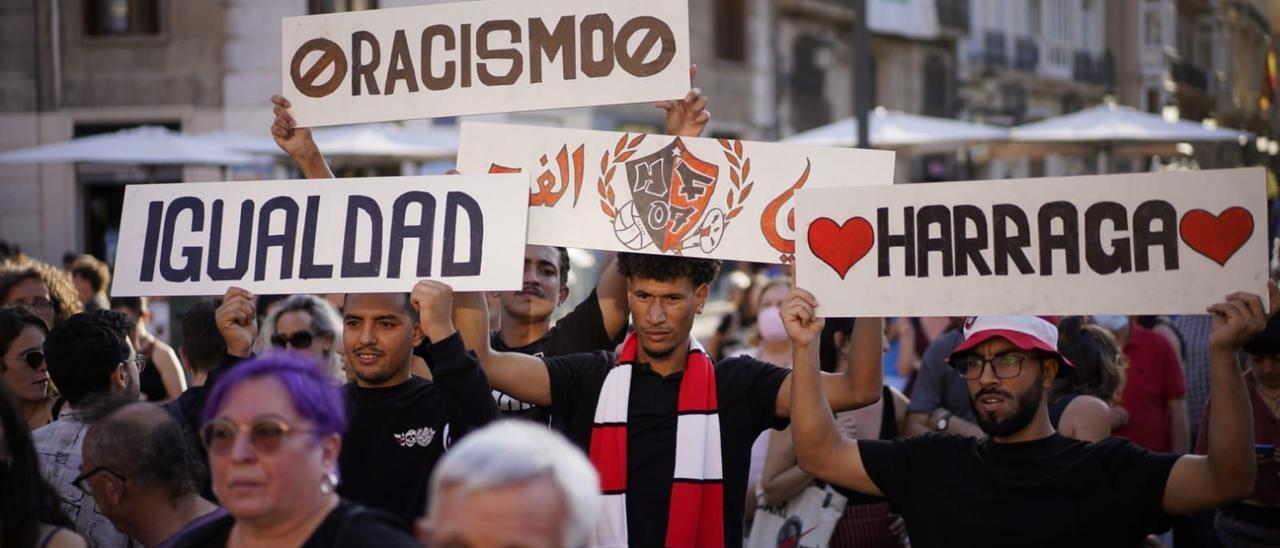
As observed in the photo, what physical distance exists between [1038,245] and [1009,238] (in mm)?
81

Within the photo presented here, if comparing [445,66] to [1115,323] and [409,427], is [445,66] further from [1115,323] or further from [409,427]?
[1115,323]

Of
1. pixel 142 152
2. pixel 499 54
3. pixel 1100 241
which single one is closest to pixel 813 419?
pixel 1100 241

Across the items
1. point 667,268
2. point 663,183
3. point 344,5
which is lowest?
point 667,268

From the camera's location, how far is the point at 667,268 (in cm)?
459

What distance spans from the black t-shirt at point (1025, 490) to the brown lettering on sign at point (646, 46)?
147cm

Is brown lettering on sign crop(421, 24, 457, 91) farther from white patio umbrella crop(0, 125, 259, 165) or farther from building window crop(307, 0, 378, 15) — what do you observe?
building window crop(307, 0, 378, 15)

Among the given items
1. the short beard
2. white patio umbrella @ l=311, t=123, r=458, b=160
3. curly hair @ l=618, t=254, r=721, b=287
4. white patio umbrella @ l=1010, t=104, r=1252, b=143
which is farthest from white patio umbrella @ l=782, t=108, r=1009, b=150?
the short beard

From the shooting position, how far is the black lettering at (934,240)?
4.24 m

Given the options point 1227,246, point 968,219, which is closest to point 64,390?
point 968,219

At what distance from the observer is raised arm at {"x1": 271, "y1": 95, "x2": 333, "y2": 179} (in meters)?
4.93

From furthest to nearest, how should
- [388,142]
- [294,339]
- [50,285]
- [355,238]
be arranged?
[388,142] < [50,285] < [294,339] < [355,238]

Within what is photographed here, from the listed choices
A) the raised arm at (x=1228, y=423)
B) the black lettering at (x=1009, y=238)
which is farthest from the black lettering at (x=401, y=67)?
the raised arm at (x=1228, y=423)

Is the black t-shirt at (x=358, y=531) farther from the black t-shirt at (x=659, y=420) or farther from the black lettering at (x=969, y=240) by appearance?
the black lettering at (x=969, y=240)

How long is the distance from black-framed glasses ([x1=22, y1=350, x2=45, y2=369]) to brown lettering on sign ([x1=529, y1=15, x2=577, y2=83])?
2.05 meters
